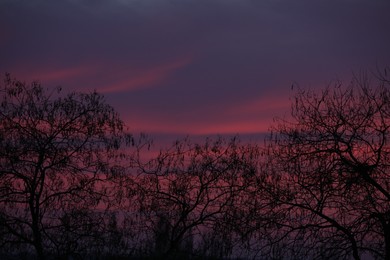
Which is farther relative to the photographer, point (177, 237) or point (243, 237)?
point (177, 237)

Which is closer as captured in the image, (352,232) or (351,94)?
(352,232)

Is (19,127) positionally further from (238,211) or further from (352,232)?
(352,232)

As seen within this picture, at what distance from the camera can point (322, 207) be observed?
1460 centimetres

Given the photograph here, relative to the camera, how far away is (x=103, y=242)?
1625 centimetres

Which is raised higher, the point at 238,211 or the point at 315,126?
the point at 315,126

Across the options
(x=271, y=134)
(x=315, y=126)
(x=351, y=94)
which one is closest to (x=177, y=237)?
(x=271, y=134)

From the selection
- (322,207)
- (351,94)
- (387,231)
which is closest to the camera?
(387,231)

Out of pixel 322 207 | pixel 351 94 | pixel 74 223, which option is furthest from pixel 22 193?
pixel 351 94

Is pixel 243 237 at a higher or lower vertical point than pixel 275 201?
lower

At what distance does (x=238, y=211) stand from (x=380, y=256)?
16.7 ft

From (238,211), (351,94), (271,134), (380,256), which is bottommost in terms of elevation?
(380,256)

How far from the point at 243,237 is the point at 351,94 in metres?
4.90

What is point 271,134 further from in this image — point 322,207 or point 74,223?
point 74,223

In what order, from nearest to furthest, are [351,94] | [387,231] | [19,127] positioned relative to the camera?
[387,231]
[351,94]
[19,127]
